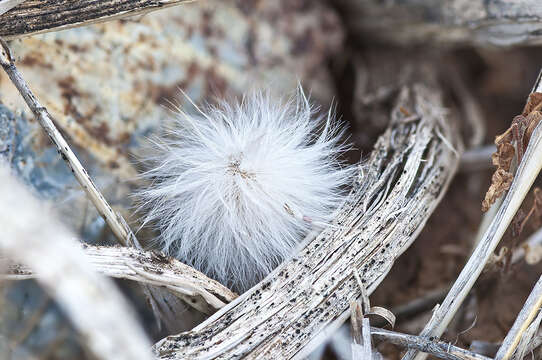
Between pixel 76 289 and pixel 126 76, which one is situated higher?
pixel 126 76

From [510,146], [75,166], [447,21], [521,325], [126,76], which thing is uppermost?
[126,76]

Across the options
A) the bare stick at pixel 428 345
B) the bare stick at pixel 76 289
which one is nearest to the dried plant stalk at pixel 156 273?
the bare stick at pixel 76 289

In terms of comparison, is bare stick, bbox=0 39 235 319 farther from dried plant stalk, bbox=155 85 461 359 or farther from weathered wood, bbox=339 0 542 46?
weathered wood, bbox=339 0 542 46

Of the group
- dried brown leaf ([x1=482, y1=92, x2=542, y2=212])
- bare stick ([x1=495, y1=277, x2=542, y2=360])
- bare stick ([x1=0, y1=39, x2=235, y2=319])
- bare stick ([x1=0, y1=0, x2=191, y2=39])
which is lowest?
bare stick ([x1=495, y1=277, x2=542, y2=360])

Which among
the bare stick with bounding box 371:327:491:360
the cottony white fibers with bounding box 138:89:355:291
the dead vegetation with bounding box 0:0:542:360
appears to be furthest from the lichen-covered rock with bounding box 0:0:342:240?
the bare stick with bounding box 371:327:491:360

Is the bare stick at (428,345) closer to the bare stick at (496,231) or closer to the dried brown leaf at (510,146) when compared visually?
the bare stick at (496,231)

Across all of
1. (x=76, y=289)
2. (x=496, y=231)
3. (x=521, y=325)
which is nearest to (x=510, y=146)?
(x=496, y=231)

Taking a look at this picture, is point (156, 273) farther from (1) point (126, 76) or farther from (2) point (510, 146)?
(2) point (510, 146)
